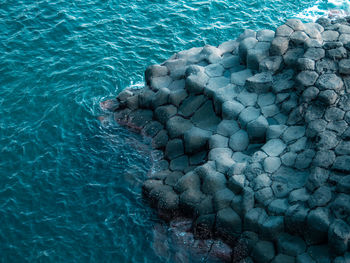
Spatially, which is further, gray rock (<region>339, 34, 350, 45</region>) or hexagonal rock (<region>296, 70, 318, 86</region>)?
gray rock (<region>339, 34, 350, 45</region>)

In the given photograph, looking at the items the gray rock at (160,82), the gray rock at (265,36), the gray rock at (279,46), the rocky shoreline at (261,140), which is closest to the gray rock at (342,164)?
the rocky shoreline at (261,140)

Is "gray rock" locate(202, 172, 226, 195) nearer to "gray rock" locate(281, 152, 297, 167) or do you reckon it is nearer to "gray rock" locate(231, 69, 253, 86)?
"gray rock" locate(281, 152, 297, 167)

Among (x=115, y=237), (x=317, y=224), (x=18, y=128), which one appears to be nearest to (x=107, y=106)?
(x=18, y=128)

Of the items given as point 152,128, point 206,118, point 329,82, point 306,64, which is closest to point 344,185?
point 329,82

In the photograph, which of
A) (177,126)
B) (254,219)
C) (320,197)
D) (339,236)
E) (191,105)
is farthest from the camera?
(191,105)

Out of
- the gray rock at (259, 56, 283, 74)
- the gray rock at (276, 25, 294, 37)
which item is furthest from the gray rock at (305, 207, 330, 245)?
the gray rock at (276, 25, 294, 37)

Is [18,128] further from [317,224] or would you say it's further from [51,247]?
[317,224]

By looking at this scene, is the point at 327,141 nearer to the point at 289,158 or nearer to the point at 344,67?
the point at 289,158
